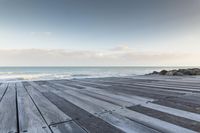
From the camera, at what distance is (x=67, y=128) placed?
3.91 ft

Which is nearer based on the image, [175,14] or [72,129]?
[72,129]

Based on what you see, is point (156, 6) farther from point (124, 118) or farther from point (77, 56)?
point (77, 56)

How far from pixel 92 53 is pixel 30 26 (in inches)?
1057

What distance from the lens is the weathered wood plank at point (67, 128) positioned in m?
1.14

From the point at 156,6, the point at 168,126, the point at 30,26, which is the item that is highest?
the point at 156,6

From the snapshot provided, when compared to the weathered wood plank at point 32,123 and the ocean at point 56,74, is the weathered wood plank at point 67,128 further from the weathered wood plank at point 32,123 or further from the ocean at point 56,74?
the ocean at point 56,74

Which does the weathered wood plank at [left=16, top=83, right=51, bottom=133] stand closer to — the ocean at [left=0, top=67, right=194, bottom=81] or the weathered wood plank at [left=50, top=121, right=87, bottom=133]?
the weathered wood plank at [left=50, top=121, right=87, bottom=133]

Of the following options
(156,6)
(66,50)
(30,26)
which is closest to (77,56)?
(66,50)

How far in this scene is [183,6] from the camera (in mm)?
9719

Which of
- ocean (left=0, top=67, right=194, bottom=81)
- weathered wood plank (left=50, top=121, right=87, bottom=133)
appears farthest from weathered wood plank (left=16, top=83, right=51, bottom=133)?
ocean (left=0, top=67, right=194, bottom=81)

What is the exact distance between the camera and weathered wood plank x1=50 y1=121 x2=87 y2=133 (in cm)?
114

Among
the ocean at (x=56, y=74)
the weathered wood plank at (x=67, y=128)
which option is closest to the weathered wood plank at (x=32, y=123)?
the weathered wood plank at (x=67, y=128)

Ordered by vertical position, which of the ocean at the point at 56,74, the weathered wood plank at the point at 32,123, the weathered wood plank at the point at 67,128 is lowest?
the weathered wood plank at the point at 67,128

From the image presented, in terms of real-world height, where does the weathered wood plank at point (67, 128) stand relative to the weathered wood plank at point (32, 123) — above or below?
below
